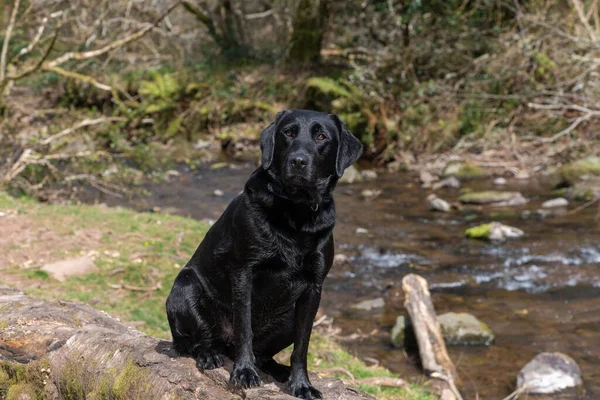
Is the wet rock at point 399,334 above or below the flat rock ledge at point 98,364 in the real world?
below

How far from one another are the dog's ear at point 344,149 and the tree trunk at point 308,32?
839 inches

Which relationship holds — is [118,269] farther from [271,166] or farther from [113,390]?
[271,166]

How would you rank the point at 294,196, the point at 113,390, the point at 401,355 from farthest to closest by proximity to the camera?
the point at 401,355
the point at 113,390
the point at 294,196

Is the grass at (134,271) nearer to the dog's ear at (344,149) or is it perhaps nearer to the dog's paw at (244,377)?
the dog's paw at (244,377)

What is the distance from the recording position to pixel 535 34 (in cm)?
1925

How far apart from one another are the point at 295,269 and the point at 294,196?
35cm

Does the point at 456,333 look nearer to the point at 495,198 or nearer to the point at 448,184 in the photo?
the point at 495,198

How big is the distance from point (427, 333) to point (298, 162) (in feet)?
17.3

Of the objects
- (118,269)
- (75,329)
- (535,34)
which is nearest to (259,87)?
(535,34)

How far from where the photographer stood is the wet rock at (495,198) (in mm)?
14438

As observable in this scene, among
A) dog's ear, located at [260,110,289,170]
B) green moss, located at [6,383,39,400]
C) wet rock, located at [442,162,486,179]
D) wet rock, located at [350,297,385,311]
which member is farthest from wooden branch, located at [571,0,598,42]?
green moss, located at [6,383,39,400]

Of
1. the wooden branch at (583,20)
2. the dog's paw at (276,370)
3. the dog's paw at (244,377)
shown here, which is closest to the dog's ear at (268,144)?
the dog's paw at (244,377)

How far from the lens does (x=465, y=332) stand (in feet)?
27.5

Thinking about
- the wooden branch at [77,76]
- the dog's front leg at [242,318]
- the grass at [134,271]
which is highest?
the dog's front leg at [242,318]
